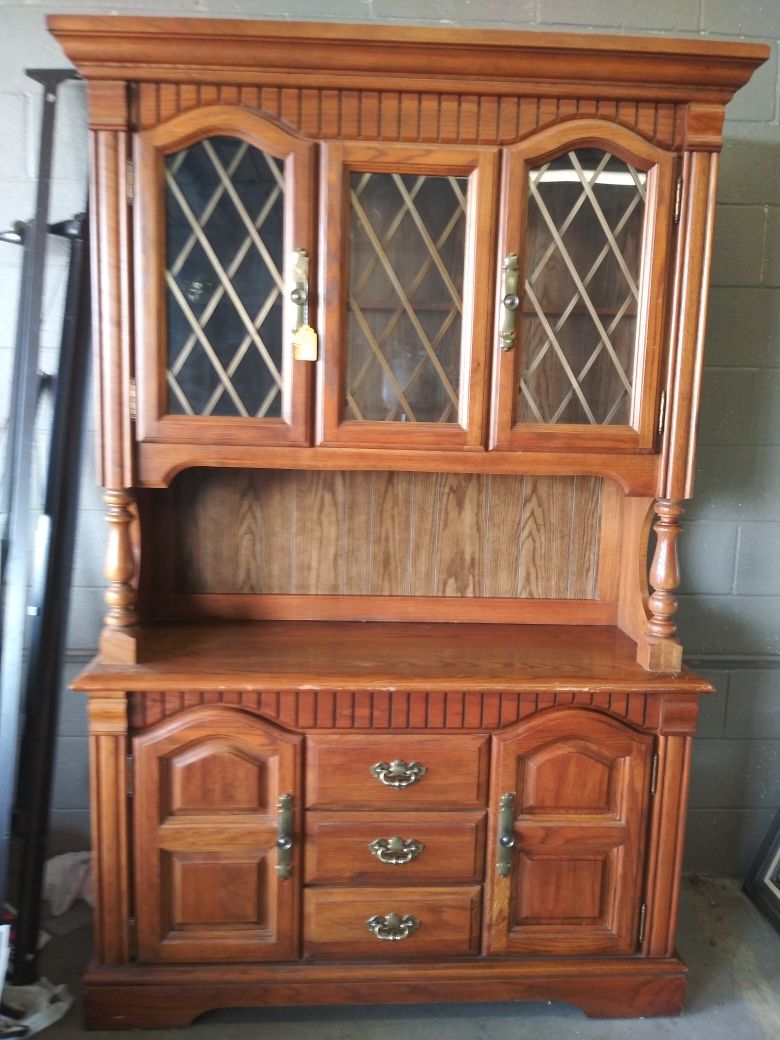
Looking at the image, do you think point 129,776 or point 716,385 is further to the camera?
point 716,385

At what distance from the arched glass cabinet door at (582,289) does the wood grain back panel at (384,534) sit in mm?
378

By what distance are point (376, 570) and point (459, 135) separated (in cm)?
102

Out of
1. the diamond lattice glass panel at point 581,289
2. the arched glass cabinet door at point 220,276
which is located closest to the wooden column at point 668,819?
the diamond lattice glass panel at point 581,289

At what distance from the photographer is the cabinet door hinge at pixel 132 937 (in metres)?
1.69

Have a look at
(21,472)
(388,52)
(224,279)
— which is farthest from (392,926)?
(388,52)

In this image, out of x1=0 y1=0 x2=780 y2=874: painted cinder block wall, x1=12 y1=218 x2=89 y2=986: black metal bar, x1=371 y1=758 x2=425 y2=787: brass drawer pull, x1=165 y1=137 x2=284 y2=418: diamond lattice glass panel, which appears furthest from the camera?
x1=0 y1=0 x2=780 y2=874: painted cinder block wall

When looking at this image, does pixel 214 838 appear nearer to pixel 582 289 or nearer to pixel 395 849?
pixel 395 849

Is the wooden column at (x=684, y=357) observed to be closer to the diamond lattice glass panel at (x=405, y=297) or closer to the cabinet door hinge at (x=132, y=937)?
the diamond lattice glass panel at (x=405, y=297)

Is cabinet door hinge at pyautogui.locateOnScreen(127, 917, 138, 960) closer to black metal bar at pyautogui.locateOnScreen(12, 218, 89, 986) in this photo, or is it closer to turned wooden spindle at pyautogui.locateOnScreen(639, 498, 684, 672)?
black metal bar at pyautogui.locateOnScreen(12, 218, 89, 986)

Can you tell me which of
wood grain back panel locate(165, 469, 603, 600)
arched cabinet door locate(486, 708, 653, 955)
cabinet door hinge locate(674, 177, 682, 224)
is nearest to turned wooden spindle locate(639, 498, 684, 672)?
arched cabinet door locate(486, 708, 653, 955)

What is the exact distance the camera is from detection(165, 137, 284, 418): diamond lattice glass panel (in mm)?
1573

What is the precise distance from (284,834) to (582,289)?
4.25 ft

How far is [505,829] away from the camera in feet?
5.57

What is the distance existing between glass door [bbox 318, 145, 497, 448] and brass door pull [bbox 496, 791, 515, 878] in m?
0.77
